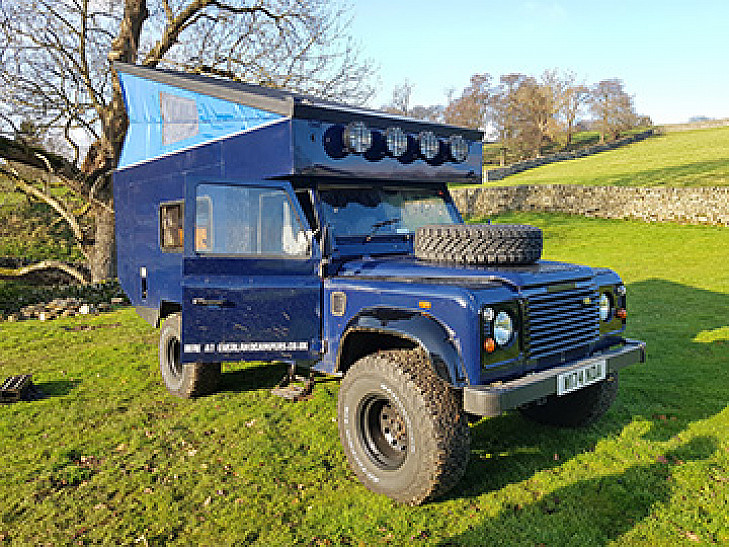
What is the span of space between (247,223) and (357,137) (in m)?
1.30

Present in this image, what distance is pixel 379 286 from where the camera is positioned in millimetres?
4176

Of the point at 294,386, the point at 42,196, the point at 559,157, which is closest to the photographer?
the point at 294,386

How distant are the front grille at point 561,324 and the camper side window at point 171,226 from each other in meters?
4.10

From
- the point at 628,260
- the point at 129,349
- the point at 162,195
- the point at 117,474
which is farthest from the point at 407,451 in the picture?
the point at 628,260

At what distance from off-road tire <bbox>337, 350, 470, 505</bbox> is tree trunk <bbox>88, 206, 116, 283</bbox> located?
13479mm

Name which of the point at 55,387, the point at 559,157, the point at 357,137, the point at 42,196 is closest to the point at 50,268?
the point at 42,196

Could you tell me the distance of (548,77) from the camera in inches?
2322

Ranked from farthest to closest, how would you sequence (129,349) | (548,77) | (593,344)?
(548,77) → (129,349) → (593,344)

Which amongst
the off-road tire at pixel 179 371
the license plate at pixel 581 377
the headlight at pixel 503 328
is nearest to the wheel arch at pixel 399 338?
the headlight at pixel 503 328

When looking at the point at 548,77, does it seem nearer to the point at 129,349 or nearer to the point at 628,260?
the point at 628,260

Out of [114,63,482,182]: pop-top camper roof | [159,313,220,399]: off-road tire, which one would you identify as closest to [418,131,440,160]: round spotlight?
[114,63,482,182]: pop-top camper roof

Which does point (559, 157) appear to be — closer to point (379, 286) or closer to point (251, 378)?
point (251, 378)

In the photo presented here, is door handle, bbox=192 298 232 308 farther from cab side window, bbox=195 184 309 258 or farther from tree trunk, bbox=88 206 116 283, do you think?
tree trunk, bbox=88 206 116 283

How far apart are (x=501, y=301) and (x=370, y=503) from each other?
1787 mm
